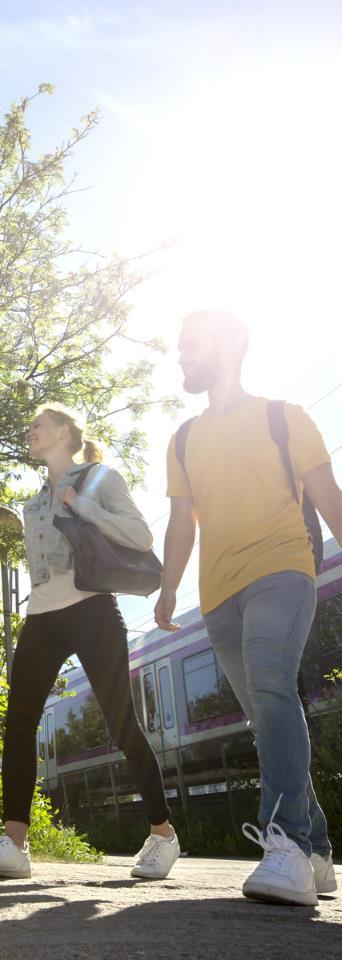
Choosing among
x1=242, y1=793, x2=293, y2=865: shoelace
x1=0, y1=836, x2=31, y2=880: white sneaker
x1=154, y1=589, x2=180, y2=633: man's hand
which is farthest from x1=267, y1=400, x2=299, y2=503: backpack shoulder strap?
x1=0, y1=836, x2=31, y2=880: white sneaker

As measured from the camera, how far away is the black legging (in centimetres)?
314

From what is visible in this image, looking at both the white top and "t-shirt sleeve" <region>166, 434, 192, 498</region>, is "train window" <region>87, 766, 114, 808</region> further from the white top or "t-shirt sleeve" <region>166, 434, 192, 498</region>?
"t-shirt sleeve" <region>166, 434, 192, 498</region>

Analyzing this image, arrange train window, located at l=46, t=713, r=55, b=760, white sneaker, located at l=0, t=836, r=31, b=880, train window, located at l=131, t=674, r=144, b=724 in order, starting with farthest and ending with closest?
1. train window, located at l=46, t=713, r=55, b=760
2. train window, located at l=131, t=674, r=144, b=724
3. white sneaker, located at l=0, t=836, r=31, b=880

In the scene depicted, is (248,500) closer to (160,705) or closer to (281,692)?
(281,692)

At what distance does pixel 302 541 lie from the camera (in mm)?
2559

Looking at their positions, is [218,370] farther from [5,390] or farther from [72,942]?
[5,390]

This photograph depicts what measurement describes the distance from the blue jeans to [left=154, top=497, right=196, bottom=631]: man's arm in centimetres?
36

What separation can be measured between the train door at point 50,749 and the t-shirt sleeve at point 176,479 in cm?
1526

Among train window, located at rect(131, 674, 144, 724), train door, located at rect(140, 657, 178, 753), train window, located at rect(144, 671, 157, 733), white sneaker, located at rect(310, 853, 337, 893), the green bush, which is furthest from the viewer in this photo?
train window, located at rect(131, 674, 144, 724)

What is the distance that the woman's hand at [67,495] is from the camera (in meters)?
3.22

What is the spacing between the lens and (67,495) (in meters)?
3.23

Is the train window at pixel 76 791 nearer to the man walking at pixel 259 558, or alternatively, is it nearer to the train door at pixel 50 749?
A: the train door at pixel 50 749

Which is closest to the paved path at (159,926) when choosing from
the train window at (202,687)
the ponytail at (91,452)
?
the ponytail at (91,452)

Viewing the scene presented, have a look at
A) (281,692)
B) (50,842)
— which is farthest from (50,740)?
(281,692)
